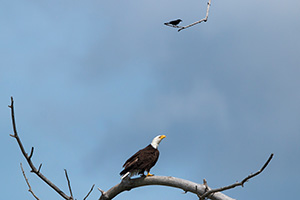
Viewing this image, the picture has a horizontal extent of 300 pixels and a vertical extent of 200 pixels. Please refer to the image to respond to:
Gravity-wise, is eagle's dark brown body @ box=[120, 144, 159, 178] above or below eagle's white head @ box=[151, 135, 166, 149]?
below

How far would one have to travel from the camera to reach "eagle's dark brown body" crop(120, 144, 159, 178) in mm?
7352

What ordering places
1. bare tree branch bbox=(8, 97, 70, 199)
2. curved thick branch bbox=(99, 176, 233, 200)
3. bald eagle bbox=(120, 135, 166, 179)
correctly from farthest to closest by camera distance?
bald eagle bbox=(120, 135, 166, 179), curved thick branch bbox=(99, 176, 233, 200), bare tree branch bbox=(8, 97, 70, 199)

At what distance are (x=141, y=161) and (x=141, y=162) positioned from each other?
0.9 inches

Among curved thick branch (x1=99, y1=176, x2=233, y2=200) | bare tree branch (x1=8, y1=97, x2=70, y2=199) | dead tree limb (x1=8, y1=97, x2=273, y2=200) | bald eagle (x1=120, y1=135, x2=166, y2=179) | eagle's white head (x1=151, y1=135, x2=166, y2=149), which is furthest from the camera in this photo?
eagle's white head (x1=151, y1=135, x2=166, y2=149)

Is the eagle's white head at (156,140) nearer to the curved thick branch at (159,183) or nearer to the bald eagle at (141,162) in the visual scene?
the bald eagle at (141,162)

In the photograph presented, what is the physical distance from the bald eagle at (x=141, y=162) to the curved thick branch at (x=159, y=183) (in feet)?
0.48

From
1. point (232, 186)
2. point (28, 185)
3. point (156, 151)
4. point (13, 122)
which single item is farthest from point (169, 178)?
point (13, 122)

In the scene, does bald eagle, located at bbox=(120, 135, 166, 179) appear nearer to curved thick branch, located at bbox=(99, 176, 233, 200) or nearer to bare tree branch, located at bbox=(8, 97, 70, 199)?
curved thick branch, located at bbox=(99, 176, 233, 200)

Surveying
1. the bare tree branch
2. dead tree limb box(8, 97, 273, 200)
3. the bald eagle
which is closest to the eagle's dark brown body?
the bald eagle

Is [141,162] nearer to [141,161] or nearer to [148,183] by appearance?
[141,161]

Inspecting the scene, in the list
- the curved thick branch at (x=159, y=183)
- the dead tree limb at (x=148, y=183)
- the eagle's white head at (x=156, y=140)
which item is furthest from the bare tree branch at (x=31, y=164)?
the eagle's white head at (x=156, y=140)

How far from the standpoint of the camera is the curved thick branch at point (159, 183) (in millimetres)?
6270

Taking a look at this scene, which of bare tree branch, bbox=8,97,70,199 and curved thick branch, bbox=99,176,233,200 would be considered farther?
curved thick branch, bbox=99,176,233,200

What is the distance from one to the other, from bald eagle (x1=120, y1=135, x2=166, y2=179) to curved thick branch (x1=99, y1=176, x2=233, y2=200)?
5.8 inches
